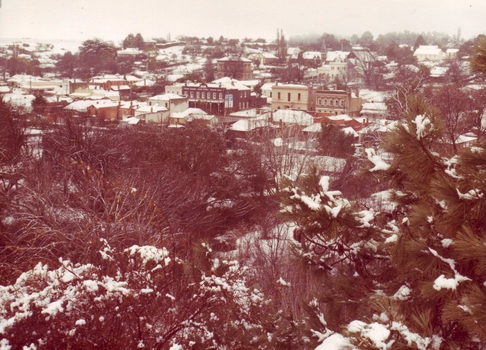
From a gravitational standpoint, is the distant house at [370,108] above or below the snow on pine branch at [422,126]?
below

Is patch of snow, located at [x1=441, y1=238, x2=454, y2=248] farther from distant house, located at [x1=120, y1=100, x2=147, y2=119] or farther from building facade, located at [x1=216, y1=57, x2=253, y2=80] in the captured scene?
building facade, located at [x1=216, y1=57, x2=253, y2=80]

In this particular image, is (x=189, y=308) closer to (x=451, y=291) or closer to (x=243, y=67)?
(x=451, y=291)

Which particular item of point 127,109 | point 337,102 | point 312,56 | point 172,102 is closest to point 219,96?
point 172,102

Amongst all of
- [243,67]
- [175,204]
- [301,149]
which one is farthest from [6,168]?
[243,67]

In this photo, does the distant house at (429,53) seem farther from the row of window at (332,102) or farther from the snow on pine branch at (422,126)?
the snow on pine branch at (422,126)

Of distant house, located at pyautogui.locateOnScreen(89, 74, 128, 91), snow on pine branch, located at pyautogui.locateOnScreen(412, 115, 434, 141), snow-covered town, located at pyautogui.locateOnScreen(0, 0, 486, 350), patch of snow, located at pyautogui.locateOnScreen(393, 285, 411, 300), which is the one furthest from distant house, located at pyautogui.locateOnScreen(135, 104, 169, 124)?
snow on pine branch, located at pyautogui.locateOnScreen(412, 115, 434, 141)

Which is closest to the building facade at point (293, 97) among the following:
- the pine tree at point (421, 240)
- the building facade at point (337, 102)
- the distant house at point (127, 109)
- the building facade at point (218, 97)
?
the building facade at point (337, 102)

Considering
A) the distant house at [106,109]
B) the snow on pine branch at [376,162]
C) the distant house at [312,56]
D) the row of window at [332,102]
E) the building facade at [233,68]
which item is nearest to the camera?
the snow on pine branch at [376,162]

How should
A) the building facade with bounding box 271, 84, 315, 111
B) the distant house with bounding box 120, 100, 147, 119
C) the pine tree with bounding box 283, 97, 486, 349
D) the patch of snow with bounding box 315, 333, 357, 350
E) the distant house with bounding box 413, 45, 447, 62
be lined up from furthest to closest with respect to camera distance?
the distant house with bounding box 413, 45, 447, 62 < the building facade with bounding box 271, 84, 315, 111 < the distant house with bounding box 120, 100, 147, 119 < the patch of snow with bounding box 315, 333, 357, 350 < the pine tree with bounding box 283, 97, 486, 349
